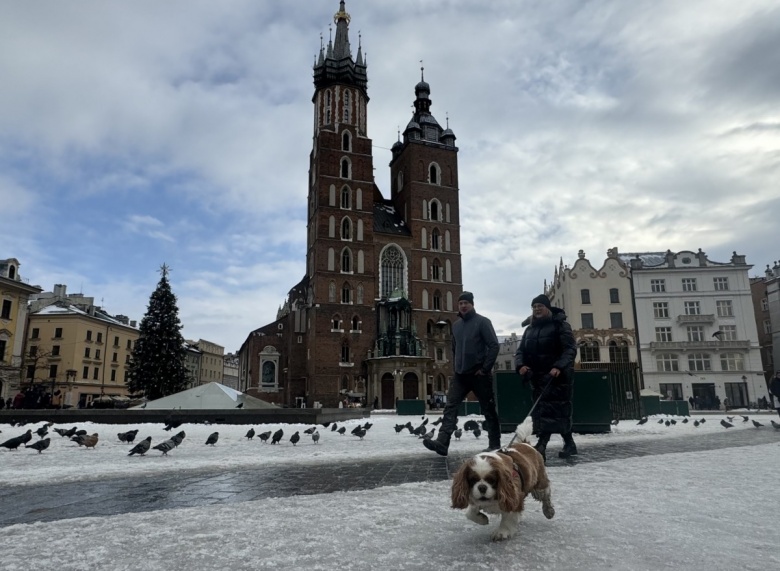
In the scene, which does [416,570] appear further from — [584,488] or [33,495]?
[33,495]

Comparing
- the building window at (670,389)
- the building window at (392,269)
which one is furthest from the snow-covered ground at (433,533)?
the building window at (392,269)

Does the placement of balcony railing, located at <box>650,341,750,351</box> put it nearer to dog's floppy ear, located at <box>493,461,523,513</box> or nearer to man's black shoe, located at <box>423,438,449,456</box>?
man's black shoe, located at <box>423,438,449,456</box>

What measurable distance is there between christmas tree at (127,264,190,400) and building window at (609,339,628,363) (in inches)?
1308

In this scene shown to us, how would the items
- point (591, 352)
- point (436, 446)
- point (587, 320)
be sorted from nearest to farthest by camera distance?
point (436, 446), point (591, 352), point (587, 320)

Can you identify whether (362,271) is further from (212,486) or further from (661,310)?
(212,486)

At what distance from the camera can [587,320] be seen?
46.9 m

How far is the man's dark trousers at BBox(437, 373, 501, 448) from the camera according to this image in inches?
285

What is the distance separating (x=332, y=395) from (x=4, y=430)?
3292 centimetres

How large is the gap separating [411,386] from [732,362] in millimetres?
Result: 26467

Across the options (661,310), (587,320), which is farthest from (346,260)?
(661,310)

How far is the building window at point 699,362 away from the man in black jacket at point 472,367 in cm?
4501

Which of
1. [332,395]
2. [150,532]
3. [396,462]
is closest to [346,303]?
[332,395]

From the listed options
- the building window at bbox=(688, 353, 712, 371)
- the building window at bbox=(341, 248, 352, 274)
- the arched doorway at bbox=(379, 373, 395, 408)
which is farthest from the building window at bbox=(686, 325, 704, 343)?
the building window at bbox=(341, 248, 352, 274)

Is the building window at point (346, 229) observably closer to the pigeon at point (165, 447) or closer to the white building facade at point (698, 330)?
the white building facade at point (698, 330)
